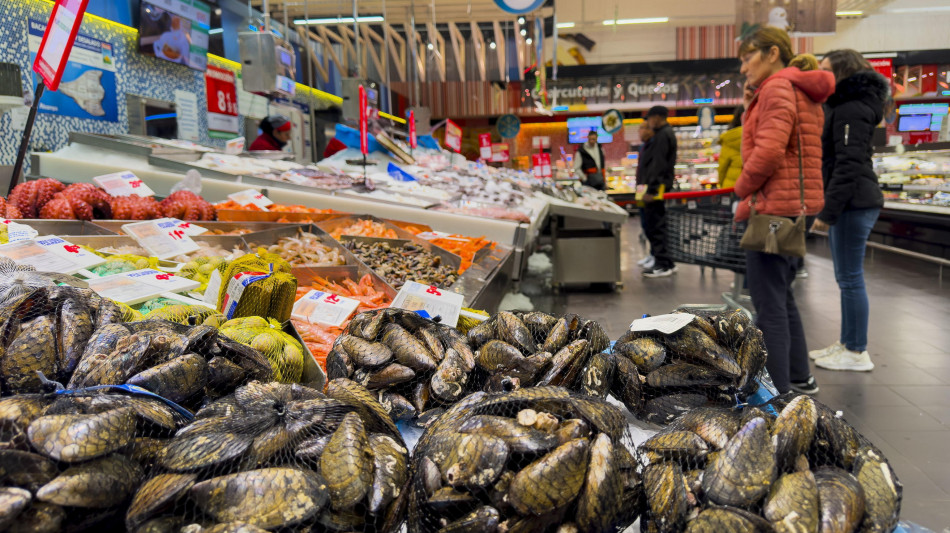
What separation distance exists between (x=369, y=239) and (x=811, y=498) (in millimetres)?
2863

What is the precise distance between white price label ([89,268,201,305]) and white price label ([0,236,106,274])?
249 mm

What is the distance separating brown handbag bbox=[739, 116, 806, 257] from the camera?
118 inches

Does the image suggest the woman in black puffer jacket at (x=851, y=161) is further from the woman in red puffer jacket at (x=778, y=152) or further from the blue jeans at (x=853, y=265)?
the woman in red puffer jacket at (x=778, y=152)

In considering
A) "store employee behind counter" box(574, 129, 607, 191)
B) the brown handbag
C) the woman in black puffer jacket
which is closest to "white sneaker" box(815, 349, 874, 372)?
the woman in black puffer jacket

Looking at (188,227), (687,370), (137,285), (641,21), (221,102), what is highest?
(641,21)

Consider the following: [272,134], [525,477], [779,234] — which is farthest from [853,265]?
[272,134]

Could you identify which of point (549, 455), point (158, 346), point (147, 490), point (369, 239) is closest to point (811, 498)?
point (549, 455)

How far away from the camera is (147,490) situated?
0.79 metres

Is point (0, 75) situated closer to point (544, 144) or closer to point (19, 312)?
point (19, 312)

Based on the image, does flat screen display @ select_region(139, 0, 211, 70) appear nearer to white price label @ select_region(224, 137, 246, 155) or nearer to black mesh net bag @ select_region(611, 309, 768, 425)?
white price label @ select_region(224, 137, 246, 155)

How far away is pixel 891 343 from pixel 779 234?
2582mm

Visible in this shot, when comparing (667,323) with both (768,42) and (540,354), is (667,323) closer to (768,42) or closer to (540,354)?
(540,354)

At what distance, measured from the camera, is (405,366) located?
131 cm

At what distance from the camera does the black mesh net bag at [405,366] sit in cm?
128
